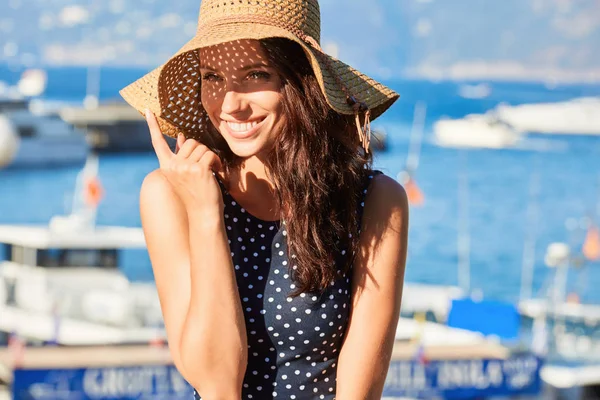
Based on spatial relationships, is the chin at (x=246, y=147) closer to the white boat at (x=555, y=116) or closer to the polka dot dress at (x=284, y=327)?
the polka dot dress at (x=284, y=327)

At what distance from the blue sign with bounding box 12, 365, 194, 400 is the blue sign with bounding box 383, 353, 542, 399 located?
2207 mm

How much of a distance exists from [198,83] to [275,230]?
1.07ft

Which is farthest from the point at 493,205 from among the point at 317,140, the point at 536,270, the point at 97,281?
the point at 317,140

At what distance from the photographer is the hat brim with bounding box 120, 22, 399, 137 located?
163 centimetres

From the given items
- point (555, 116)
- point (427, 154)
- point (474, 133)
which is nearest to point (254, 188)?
point (427, 154)

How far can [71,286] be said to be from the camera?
52.2 feet

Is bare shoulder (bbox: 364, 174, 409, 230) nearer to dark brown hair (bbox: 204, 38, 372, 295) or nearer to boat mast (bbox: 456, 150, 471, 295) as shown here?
dark brown hair (bbox: 204, 38, 372, 295)

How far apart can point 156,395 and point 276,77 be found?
26.6 feet

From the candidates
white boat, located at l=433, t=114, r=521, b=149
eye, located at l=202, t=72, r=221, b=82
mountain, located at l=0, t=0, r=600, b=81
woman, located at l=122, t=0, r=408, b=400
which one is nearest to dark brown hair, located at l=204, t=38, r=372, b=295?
woman, located at l=122, t=0, r=408, b=400

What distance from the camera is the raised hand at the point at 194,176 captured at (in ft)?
5.35

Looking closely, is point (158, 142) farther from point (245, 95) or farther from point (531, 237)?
point (531, 237)

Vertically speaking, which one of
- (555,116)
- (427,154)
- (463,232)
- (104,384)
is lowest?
(104,384)

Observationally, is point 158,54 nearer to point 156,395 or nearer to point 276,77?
point 156,395

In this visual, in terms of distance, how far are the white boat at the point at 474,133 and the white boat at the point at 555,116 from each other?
2.69 feet
